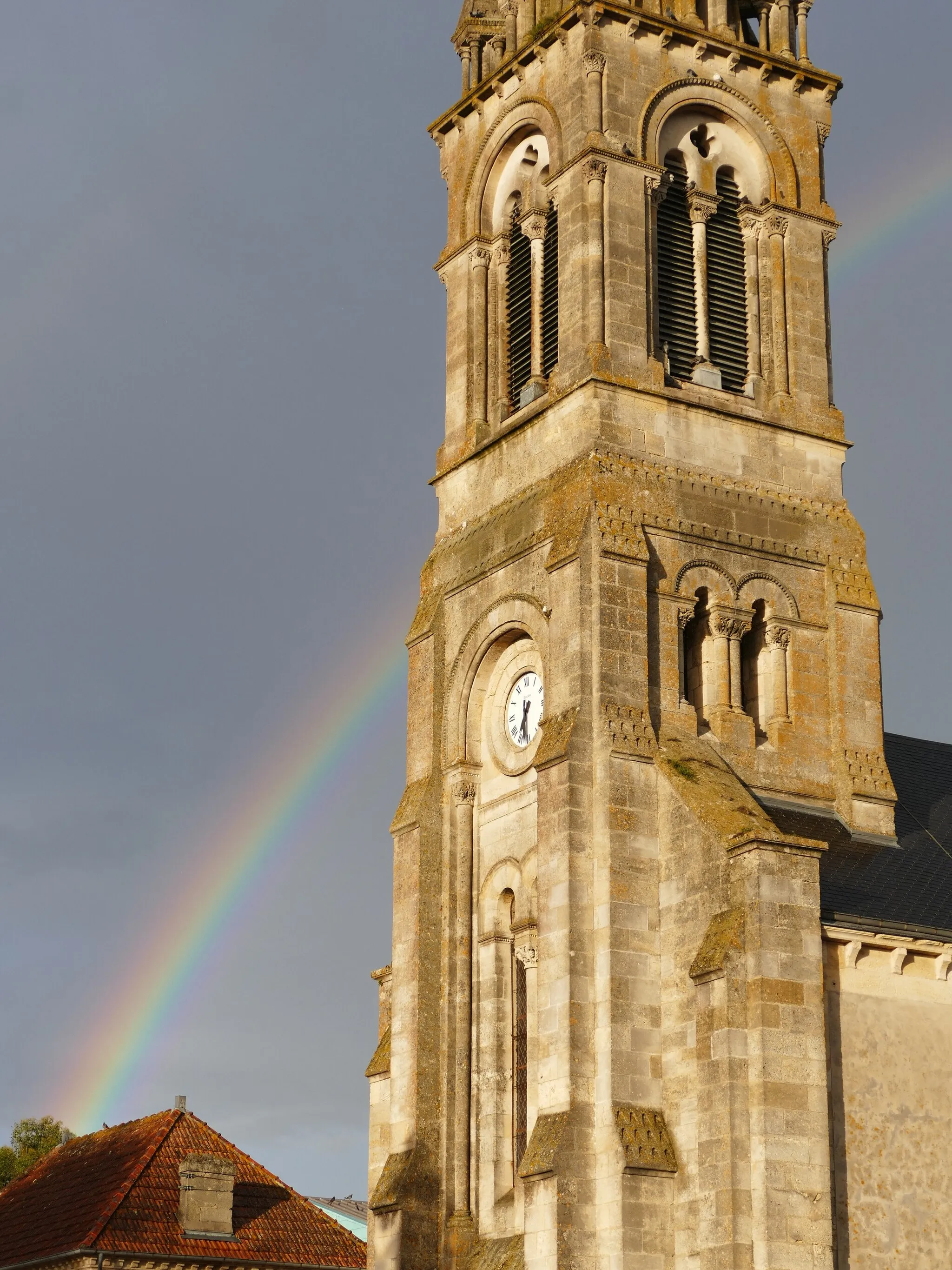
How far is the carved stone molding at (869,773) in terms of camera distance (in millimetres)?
40250

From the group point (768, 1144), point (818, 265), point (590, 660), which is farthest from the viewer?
point (818, 265)

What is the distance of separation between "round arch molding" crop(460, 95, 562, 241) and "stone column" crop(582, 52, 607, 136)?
1.06m

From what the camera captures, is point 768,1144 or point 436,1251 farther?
point 436,1251

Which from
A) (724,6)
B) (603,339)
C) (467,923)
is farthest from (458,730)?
(724,6)

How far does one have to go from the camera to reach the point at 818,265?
146 ft

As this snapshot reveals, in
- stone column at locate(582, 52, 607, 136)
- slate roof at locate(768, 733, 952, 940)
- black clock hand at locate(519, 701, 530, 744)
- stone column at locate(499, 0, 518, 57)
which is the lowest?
slate roof at locate(768, 733, 952, 940)

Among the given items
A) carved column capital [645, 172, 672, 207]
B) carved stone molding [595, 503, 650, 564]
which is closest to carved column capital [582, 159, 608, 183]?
carved column capital [645, 172, 672, 207]

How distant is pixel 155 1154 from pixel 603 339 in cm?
2037

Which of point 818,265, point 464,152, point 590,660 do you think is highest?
point 464,152

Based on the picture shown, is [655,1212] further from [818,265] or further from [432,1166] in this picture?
[818,265]

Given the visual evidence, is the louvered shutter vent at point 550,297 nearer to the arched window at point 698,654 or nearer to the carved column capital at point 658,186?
the carved column capital at point 658,186

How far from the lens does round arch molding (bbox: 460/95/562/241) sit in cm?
4412

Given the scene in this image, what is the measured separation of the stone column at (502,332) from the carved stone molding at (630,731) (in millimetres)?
9203

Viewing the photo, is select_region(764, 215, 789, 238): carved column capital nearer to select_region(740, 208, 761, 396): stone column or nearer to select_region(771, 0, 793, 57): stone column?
select_region(740, 208, 761, 396): stone column
